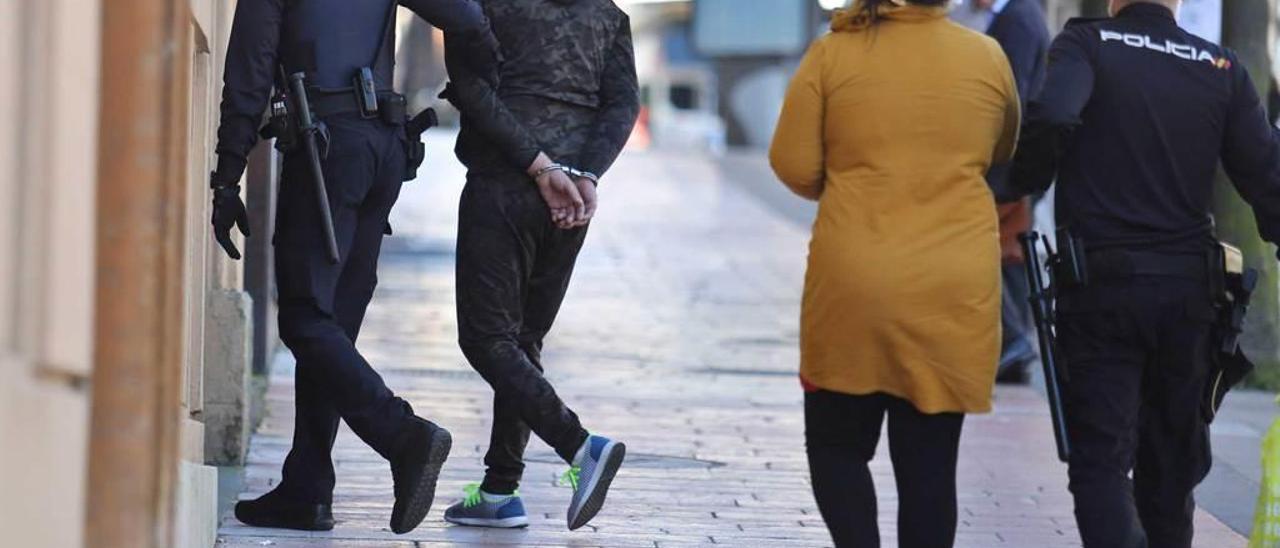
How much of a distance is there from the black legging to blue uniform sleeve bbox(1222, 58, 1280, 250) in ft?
3.32

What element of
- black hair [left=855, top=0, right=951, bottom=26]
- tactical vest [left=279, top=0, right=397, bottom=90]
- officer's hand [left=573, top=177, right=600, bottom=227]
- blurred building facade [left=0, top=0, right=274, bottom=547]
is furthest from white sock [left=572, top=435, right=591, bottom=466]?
blurred building facade [left=0, top=0, right=274, bottom=547]

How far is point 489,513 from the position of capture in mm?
6086

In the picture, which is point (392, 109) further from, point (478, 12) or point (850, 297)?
point (850, 297)

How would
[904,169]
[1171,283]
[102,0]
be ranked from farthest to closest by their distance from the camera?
[1171,283]
[904,169]
[102,0]

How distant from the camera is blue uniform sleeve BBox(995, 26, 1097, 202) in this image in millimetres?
4906

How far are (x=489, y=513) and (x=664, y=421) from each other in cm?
261

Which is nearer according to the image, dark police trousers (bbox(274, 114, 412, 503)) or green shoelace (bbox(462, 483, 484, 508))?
dark police trousers (bbox(274, 114, 412, 503))

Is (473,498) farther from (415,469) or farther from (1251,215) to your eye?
(1251,215)

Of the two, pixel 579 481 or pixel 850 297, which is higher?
pixel 850 297

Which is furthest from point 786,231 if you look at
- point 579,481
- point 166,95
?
point 166,95

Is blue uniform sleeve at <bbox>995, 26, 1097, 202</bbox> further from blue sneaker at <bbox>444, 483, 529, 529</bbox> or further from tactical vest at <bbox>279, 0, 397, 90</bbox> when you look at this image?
blue sneaker at <bbox>444, 483, 529, 529</bbox>

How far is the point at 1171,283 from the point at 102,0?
2593mm

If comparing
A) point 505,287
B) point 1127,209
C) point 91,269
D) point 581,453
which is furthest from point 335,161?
point 91,269

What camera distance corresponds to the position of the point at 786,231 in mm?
19562
